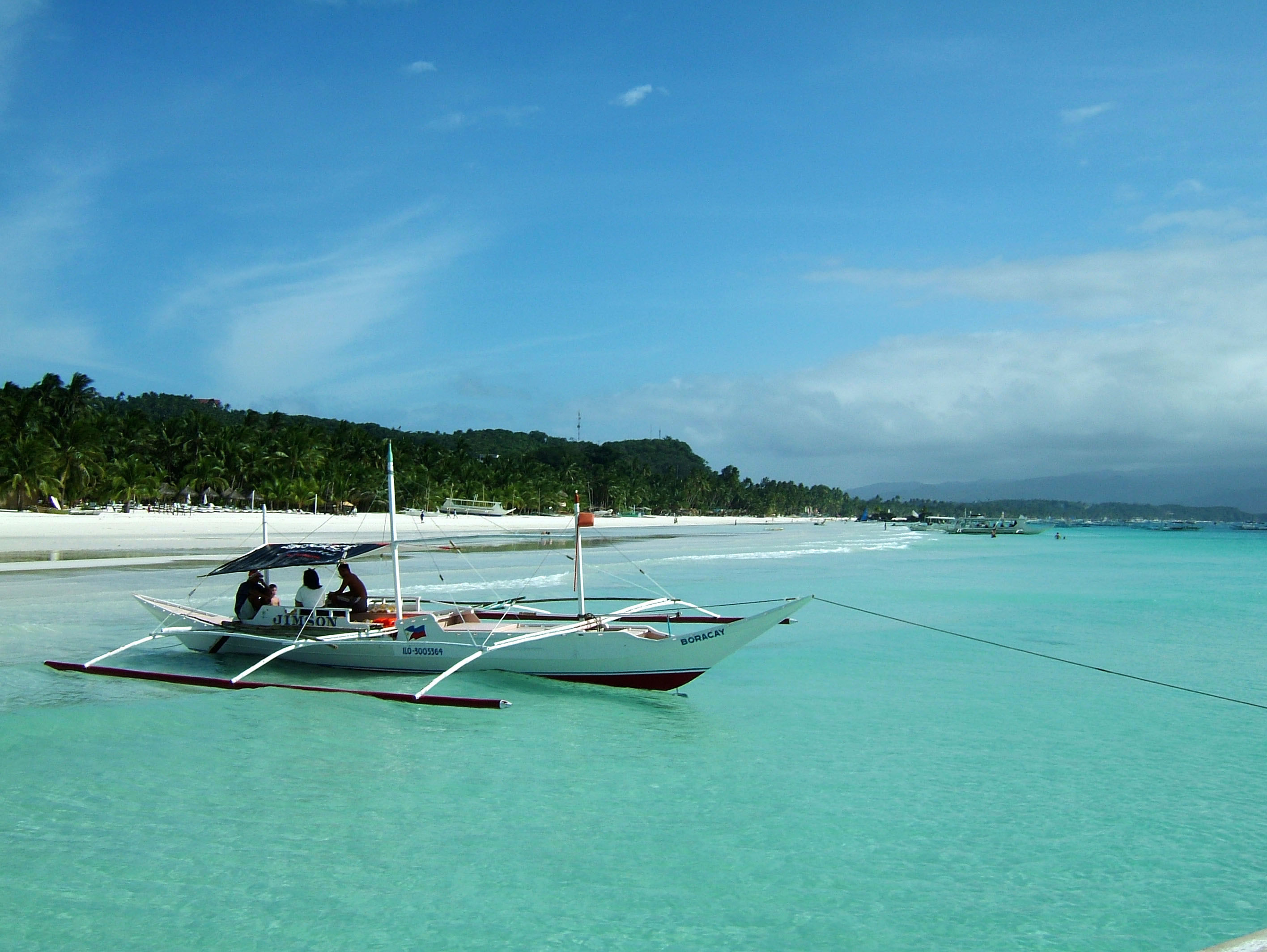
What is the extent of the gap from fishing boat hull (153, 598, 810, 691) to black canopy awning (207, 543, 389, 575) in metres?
1.32

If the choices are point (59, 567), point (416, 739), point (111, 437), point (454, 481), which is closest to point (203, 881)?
point (416, 739)

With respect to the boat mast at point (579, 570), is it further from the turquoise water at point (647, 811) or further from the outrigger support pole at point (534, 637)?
the turquoise water at point (647, 811)

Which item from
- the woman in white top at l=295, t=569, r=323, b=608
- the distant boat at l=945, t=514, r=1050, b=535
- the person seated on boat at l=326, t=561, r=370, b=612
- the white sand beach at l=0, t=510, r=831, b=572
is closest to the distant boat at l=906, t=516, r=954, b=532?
the distant boat at l=945, t=514, r=1050, b=535

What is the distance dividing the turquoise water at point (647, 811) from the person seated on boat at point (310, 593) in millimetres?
1076

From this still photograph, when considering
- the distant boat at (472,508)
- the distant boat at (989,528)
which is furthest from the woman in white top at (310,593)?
A: the distant boat at (989,528)

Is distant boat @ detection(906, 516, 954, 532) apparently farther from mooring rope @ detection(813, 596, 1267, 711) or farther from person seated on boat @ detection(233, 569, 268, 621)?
person seated on boat @ detection(233, 569, 268, 621)

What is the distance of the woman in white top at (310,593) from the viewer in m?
14.8

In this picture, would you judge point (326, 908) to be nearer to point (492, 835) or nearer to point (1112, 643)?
point (492, 835)

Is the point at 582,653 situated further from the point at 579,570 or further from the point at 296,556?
the point at 296,556

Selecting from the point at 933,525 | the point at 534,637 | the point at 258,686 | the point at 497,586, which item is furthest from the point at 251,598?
the point at 933,525

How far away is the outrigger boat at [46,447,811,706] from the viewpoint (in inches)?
498

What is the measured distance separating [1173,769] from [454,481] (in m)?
88.8

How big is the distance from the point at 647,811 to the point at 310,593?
334 inches

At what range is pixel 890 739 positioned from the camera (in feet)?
38.0
